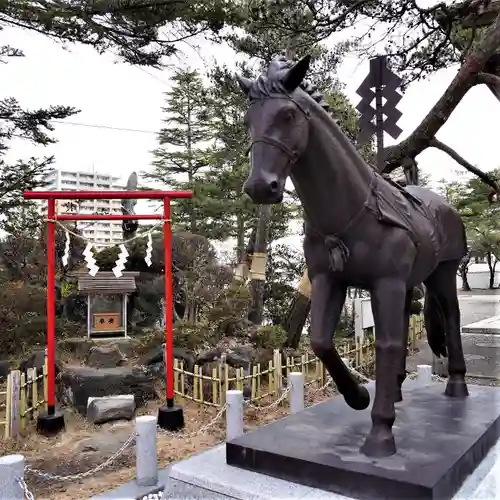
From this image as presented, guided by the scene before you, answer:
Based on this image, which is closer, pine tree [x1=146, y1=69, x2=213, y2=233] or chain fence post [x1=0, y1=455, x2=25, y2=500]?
chain fence post [x1=0, y1=455, x2=25, y2=500]

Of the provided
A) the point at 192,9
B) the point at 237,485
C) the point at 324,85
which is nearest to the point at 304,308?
the point at 324,85

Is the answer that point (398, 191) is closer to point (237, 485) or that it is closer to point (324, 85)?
point (237, 485)

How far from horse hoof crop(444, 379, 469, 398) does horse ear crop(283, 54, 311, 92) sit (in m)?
2.38

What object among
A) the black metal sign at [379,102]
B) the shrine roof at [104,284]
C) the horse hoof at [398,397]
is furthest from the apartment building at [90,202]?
the horse hoof at [398,397]

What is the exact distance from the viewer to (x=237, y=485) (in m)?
2.16

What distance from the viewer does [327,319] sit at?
2.38m

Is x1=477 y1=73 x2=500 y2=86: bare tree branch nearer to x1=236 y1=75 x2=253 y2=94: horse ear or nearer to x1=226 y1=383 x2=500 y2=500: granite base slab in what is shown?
x1=226 y1=383 x2=500 y2=500: granite base slab

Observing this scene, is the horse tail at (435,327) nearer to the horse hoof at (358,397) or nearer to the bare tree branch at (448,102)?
the horse hoof at (358,397)

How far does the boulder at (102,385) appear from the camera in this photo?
5.88 metres

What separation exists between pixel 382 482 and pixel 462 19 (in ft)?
19.6

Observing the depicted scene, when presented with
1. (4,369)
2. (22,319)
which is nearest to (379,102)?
(4,369)

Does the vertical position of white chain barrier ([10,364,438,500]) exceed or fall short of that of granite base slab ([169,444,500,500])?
it falls short

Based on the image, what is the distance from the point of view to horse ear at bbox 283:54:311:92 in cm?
192

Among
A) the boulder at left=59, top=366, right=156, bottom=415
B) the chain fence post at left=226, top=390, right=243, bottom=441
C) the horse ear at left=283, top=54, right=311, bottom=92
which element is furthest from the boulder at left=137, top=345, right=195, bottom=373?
the horse ear at left=283, top=54, right=311, bottom=92
